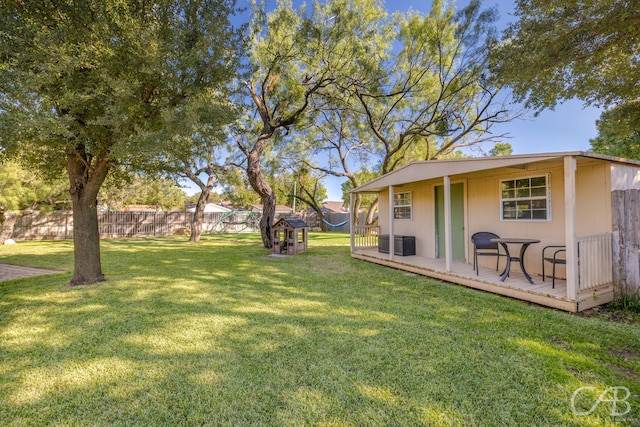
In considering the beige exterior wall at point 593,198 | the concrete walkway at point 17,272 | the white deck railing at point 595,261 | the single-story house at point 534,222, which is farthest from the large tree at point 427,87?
the concrete walkway at point 17,272

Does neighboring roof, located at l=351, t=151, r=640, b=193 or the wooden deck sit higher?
neighboring roof, located at l=351, t=151, r=640, b=193

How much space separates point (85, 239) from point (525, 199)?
793 cm

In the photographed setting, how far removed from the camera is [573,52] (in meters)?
5.98

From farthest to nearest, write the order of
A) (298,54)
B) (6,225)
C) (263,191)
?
(6,225) → (263,191) → (298,54)

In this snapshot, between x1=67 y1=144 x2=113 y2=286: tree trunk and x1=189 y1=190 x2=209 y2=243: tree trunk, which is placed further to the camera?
x1=189 y1=190 x2=209 y2=243: tree trunk

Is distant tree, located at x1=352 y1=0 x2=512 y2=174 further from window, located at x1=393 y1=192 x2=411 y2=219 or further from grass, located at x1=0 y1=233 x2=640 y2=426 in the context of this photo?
grass, located at x1=0 y1=233 x2=640 y2=426

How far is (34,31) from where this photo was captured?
3881mm

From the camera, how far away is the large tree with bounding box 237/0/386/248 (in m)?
8.70

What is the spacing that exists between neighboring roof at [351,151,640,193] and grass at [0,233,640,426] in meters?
2.06

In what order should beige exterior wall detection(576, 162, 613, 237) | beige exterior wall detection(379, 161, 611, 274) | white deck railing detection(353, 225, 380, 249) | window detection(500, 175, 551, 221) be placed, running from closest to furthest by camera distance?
beige exterior wall detection(576, 162, 613, 237) → beige exterior wall detection(379, 161, 611, 274) → window detection(500, 175, 551, 221) → white deck railing detection(353, 225, 380, 249)

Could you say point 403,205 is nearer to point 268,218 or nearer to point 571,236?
point 571,236

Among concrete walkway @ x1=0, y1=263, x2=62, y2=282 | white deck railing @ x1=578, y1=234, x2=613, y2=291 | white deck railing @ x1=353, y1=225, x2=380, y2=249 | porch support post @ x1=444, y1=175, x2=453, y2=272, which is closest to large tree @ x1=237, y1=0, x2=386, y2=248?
white deck railing @ x1=353, y1=225, x2=380, y2=249

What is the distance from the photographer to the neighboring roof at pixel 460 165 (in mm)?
4020

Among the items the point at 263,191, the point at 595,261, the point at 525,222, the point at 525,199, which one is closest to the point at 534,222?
the point at 525,222
